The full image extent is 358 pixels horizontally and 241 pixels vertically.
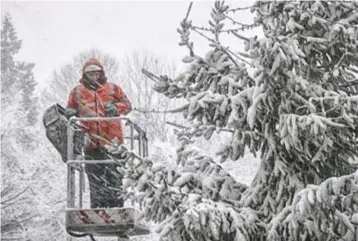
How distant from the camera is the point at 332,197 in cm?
454

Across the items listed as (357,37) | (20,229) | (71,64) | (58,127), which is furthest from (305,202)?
(71,64)

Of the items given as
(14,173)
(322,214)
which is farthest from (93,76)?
(14,173)

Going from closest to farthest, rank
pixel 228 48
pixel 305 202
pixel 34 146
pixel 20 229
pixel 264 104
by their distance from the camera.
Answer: pixel 305 202 < pixel 264 104 < pixel 228 48 < pixel 20 229 < pixel 34 146

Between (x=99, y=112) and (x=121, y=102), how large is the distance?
10.3 inches

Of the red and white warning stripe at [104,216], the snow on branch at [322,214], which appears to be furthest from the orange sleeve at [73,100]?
the snow on branch at [322,214]

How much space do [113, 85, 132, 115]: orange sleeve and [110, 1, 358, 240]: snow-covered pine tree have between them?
295cm

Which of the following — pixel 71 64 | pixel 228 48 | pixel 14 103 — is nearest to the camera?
pixel 228 48

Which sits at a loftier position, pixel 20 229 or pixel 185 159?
pixel 185 159

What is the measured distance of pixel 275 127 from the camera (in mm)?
5141

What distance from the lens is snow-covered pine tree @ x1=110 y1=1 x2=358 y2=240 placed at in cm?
475

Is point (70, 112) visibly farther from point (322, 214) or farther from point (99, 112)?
point (322, 214)

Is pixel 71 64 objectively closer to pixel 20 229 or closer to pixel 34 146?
pixel 34 146

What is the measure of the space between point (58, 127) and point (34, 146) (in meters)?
24.0

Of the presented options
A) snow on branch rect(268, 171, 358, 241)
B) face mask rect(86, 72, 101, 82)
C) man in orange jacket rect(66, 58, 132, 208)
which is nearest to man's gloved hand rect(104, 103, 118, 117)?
man in orange jacket rect(66, 58, 132, 208)
